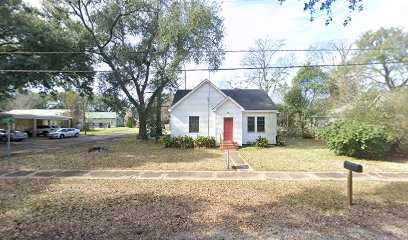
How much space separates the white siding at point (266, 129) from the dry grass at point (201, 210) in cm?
1166

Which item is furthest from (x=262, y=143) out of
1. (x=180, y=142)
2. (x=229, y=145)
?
(x=180, y=142)

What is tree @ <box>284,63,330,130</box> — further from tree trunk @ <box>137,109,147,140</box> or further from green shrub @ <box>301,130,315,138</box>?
tree trunk @ <box>137,109,147,140</box>

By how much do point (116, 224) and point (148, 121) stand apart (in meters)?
22.5

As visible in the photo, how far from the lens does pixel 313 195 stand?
7.09 meters

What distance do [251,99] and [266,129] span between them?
3.31 meters

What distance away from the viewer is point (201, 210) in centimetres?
588

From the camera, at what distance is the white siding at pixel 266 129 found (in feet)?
66.4

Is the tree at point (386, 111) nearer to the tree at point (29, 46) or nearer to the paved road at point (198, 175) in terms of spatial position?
the paved road at point (198, 175)

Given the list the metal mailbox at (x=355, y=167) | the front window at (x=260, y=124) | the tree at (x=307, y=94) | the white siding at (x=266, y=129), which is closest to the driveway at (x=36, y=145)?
the white siding at (x=266, y=129)

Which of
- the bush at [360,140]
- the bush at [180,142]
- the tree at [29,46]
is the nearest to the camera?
the bush at [360,140]

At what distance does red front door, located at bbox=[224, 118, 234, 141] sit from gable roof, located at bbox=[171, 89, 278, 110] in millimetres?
1870

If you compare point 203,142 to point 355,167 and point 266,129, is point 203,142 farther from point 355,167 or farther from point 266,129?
point 355,167

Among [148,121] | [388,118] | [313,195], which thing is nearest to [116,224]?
[313,195]

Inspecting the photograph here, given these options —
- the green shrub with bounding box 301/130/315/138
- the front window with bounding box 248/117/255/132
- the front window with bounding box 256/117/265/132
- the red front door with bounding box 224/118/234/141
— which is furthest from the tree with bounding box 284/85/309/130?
the red front door with bounding box 224/118/234/141
